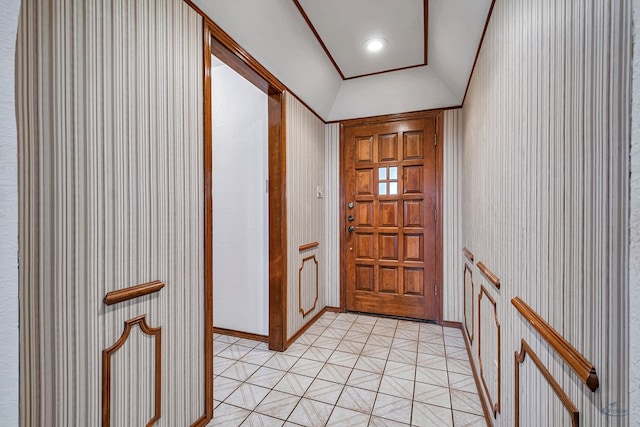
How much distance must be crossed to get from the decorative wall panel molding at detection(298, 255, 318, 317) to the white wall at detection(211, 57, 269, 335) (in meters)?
0.36

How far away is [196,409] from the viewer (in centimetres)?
154

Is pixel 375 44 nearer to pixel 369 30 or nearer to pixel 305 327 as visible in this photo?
pixel 369 30

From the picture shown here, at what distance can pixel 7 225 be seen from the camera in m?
0.48

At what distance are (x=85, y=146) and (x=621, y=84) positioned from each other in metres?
1.46

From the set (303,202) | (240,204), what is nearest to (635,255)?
(303,202)

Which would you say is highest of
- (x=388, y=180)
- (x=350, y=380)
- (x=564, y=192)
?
(x=388, y=180)

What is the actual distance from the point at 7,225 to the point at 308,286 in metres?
2.65

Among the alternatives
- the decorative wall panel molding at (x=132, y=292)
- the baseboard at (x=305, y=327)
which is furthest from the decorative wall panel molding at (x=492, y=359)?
the decorative wall panel molding at (x=132, y=292)

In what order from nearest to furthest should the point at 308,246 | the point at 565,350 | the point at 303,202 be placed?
the point at 565,350 < the point at 303,202 < the point at 308,246

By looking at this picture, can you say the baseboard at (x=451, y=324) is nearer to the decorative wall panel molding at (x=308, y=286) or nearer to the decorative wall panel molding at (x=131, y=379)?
the decorative wall panel molding at (x=308, y=286)

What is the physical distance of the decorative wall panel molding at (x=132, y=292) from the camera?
1.08 m

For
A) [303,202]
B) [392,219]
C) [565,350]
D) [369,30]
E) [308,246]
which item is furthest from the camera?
[392,219]

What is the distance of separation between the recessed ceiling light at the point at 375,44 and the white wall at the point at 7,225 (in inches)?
93.9

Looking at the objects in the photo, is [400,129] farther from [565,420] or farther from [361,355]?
[565,420]
